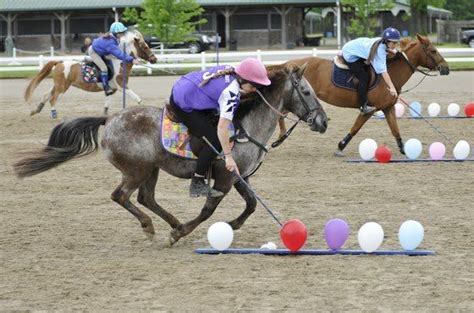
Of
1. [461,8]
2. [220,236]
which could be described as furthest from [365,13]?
[461,8]

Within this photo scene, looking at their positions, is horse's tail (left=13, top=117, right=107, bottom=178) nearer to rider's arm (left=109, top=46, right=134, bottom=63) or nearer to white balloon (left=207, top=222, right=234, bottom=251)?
white balloon (left=207, top=222, right=234, bottom=251)

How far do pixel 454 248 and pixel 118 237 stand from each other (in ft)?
10.7

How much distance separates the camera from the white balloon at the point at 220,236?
8.65 meters

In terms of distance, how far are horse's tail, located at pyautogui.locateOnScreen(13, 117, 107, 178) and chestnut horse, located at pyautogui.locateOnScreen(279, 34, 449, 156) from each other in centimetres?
628

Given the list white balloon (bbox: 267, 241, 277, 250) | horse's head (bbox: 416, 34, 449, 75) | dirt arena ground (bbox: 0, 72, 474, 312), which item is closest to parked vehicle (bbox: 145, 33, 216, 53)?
horse's head (bbox: 416, 34, 449, 75)

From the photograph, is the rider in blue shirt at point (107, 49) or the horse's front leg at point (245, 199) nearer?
the horse's front leg at point (245, 199)

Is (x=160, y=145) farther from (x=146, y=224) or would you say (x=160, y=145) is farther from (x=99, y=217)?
(x=99, y=217)

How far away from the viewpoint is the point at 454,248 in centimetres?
877

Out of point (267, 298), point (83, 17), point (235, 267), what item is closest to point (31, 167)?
point (235, 267)

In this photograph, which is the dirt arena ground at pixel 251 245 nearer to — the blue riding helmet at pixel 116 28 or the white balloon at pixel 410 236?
the white balloon at pixel 410 236

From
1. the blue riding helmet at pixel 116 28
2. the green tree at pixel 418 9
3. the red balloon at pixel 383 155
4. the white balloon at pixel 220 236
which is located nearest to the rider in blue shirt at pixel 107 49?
the blue riding helmet at pixel 116 28

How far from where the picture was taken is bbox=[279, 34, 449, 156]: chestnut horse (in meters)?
15.1

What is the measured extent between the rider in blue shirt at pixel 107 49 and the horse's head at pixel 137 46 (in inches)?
14.2

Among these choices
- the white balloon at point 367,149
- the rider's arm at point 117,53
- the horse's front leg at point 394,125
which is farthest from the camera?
the rider's arm at point 117,53
